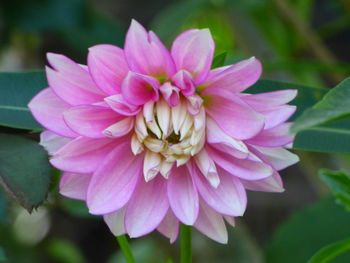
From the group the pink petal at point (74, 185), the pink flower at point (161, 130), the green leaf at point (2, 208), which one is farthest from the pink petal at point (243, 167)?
the green leaf at point (2, 208)

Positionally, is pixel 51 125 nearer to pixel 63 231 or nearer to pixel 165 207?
pixel 165 207

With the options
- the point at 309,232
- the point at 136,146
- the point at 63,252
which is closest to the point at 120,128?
the point at 136,146

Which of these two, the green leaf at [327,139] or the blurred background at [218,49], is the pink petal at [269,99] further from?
the blurred background at [218,49]

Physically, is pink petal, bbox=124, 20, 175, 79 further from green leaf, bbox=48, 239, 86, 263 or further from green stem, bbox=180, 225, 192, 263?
green leaf, bbox=48, 239, 86, 263

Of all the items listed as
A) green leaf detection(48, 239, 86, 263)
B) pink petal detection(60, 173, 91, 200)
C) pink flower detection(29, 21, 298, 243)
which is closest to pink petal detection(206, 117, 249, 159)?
pink flower detection(29, 21, 298, 243)

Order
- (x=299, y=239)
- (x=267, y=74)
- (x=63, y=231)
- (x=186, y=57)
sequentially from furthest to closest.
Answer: (x=63, y=231)
(x=267, y=74)
(x=299, y=239)
(x=186, y=57)

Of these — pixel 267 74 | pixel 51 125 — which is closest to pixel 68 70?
pixel 51 125

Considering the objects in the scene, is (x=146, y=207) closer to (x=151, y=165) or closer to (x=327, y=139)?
(x=151, y=165)
